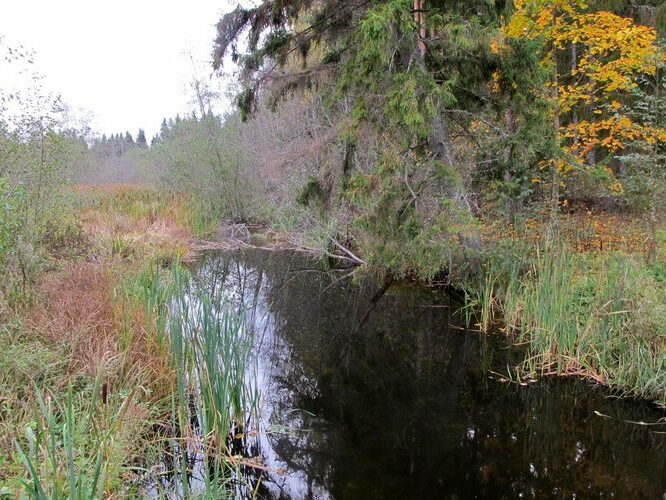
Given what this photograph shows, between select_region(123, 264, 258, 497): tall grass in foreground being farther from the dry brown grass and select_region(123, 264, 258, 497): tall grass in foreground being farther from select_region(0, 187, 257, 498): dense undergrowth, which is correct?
the dry brown grass

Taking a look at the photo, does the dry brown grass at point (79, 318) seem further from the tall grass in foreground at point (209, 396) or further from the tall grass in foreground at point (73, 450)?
the tall grass in foreground at point (209, 396)

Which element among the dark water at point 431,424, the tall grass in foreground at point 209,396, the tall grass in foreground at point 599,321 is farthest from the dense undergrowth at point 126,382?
the tall grass in foreground at point 599,321

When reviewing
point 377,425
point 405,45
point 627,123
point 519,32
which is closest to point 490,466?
point 377,425

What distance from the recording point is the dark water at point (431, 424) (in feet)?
8.92

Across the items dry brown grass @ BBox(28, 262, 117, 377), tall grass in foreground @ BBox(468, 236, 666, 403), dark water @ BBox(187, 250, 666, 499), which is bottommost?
dark water @ BBox(187, 250, 666, 499)

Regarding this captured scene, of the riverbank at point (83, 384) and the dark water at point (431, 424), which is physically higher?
the riverbank at point (83, 384)

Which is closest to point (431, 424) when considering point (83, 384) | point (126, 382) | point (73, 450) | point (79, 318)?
point (126, 382)

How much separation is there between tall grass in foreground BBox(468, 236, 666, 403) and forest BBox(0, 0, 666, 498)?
20 mm

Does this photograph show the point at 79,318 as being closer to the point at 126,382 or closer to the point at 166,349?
the point at 166,349

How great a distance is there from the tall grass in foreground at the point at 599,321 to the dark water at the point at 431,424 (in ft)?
0.61

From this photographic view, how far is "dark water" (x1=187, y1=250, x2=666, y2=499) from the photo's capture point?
2.72 metres

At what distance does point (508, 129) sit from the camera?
615 centimetres

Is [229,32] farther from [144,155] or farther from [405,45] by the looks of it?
[144,155]

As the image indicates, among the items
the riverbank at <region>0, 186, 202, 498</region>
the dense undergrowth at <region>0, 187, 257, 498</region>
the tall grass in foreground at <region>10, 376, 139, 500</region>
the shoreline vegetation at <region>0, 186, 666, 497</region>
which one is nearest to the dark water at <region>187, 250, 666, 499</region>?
the shoreline vegetation at <region>0, 186, 666, 497</region>
